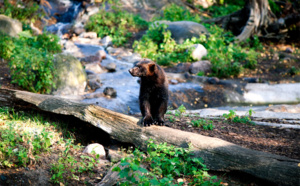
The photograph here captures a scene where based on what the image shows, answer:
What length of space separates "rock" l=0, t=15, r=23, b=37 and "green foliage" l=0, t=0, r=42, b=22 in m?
1.10

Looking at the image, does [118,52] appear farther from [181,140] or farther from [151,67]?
[181,140]

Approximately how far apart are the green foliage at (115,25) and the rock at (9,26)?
5.56 m

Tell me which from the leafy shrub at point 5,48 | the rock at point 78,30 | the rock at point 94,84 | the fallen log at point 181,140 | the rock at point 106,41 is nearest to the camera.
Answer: the fallen log at point 181,140

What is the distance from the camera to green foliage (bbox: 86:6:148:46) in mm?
16375

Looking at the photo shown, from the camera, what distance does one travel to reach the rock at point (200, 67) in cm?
1219

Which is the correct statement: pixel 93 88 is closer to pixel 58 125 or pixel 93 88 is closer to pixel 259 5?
pixel 58 125

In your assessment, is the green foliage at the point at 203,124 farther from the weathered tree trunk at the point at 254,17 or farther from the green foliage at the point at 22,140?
the weathered tree trunk at the point at 254,17

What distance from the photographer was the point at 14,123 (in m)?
4.73

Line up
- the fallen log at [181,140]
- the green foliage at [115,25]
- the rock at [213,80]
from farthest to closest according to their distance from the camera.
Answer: the green foliage at [115,25]
the rock at [213,80]
the fallen log at [181,140]

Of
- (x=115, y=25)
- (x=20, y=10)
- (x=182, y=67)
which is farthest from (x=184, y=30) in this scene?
(x=20, y=10)

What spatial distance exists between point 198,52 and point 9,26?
8259mm

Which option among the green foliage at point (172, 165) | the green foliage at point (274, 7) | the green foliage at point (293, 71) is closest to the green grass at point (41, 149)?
the green foliage at point (172, 165)

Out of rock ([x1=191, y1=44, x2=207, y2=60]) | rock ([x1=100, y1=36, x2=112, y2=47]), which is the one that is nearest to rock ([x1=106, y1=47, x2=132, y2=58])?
rock ([x1=100, y1=36, x2=112, y2=47])

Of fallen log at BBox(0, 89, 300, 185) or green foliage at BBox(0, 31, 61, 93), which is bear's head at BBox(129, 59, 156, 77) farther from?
green foliage at BBox(0, 31, 61, 93)
